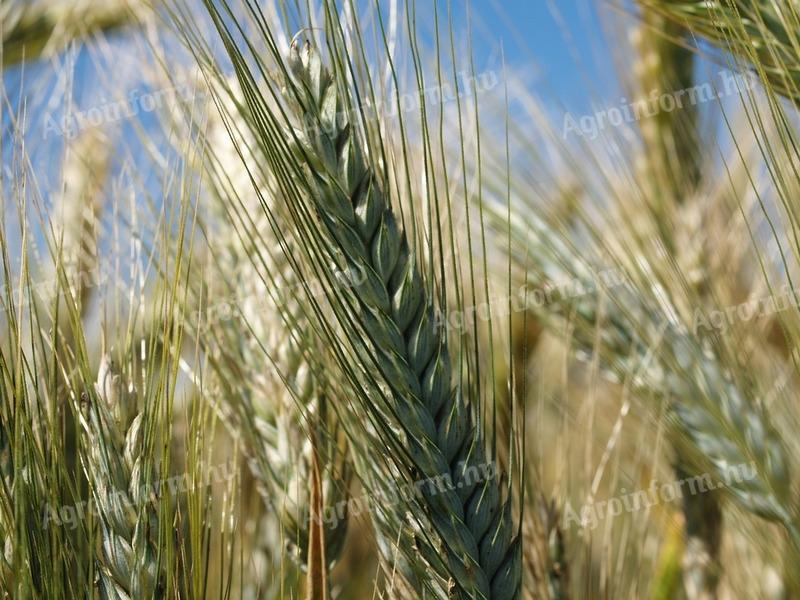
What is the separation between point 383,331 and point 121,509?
0.30 meters

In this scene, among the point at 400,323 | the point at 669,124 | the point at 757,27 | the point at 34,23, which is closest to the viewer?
the point at 400,323

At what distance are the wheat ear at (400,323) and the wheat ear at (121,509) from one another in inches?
10.1

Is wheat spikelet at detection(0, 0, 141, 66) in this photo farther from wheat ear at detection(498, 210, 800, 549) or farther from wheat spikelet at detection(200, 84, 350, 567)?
wheat ear at detection(498, 210, 800, 549)

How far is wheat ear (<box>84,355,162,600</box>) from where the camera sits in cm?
88

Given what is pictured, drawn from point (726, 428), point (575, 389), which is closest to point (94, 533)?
point (726, 428)

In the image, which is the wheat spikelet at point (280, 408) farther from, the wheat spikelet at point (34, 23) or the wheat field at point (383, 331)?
the wheat spikelet at point (34, 23)

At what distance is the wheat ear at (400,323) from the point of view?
873 mm

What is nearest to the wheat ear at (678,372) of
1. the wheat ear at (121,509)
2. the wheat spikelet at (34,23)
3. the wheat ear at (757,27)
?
the wheat ear at (757,27)

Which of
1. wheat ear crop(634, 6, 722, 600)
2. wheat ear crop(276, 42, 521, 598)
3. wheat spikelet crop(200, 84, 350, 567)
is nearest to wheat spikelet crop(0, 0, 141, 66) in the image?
wheat spikelet crop(200, 84, 350, 567)

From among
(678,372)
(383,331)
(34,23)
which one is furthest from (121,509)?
(34,23)

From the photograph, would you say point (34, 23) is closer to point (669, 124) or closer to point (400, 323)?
point (669, 124)

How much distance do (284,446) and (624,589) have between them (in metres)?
0.55

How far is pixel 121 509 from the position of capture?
0.88 m

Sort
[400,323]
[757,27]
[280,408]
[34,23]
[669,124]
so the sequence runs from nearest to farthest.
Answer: [400,323]
[757,27]
[280,408]
[669,124]
[34,23]
